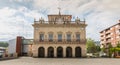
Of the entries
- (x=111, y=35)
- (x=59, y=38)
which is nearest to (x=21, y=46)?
(x=59, y=38)

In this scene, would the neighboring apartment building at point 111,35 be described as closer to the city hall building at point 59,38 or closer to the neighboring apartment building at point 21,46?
the city hall building at point 59,38

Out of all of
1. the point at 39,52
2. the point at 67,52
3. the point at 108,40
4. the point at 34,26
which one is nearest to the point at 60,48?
the point at 67,52

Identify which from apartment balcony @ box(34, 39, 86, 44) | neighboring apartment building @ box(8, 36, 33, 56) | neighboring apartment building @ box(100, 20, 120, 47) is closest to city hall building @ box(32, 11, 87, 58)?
apartment balcony @ box(34, 39, 86, 44)

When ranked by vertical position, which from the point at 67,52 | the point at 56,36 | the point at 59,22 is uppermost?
the point at 59,22

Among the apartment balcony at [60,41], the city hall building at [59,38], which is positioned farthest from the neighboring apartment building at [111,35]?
the apartment balcony at [60,41]

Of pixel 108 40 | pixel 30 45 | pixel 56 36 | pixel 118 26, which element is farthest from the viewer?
pixel 108 40

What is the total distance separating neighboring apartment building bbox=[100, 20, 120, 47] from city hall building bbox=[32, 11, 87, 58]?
29.9 meters

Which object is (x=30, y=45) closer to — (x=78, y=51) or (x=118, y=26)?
(x=78, y=51)

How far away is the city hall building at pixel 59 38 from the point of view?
152ft

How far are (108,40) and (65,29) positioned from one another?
4418cm

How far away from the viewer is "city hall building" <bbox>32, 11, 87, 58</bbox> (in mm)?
46219

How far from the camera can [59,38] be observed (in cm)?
4700

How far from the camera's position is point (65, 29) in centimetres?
4728

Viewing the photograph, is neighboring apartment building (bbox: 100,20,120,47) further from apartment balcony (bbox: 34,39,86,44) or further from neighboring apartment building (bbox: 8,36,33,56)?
neighboring apartment building (bbox: 8,36,33,56)
